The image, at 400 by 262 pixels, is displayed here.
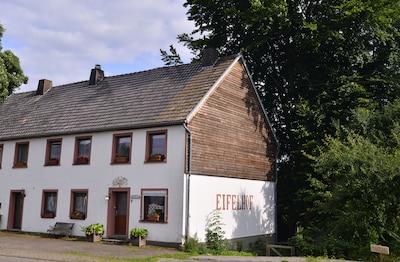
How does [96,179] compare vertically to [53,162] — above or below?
below

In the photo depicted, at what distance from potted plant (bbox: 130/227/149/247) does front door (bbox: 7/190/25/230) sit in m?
8.41

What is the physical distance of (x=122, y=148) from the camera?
69.2 feet

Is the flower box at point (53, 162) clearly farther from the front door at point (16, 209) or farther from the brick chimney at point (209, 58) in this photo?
the brick chimney at point (209, 58)

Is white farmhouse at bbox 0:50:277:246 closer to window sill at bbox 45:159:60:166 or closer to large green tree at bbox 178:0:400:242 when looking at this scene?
window sill at bbox 45:159:60:166

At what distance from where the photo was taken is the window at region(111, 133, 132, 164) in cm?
2073

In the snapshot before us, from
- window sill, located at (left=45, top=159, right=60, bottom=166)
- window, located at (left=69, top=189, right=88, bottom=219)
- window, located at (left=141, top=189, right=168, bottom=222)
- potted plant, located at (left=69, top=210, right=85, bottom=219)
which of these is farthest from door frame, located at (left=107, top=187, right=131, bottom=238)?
window sill, located at (left=45, top=159, right=60, bottom=166)

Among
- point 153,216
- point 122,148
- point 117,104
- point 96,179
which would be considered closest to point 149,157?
point 122,148

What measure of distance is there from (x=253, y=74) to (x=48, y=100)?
13282 millimetres

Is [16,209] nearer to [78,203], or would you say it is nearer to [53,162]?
[53,162]

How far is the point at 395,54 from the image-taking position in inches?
992

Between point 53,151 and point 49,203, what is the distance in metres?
2.75

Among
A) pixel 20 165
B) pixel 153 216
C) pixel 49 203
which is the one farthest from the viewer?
pixel 20 165

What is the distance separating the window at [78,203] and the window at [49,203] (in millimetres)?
1309

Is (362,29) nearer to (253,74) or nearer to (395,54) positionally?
(395,54)
